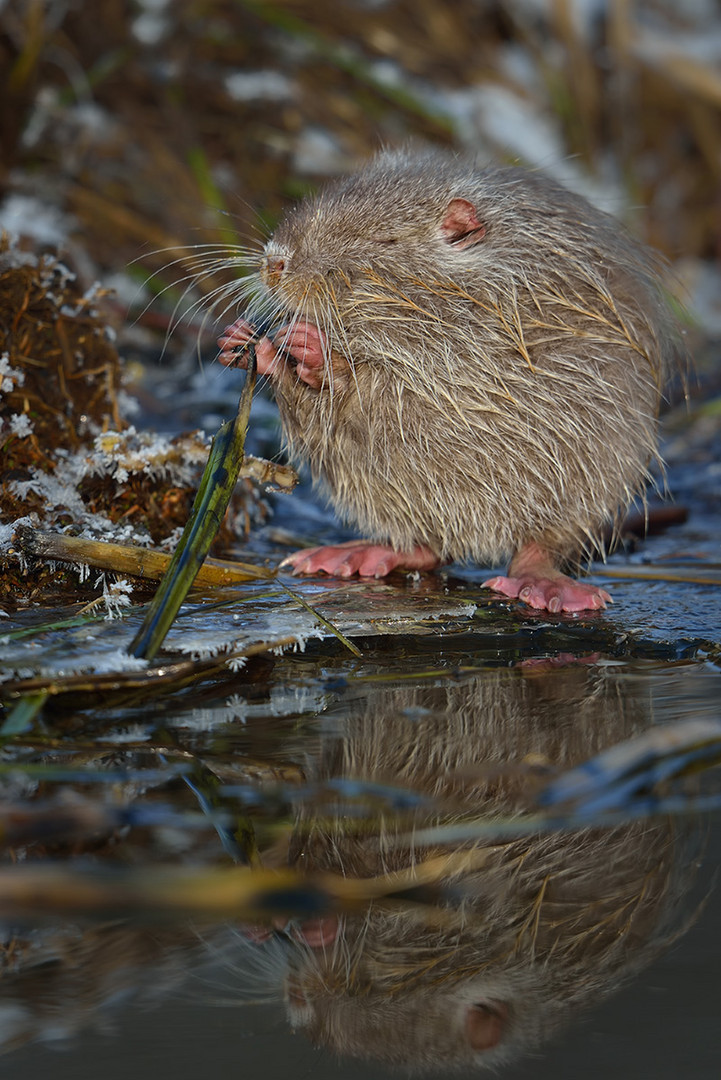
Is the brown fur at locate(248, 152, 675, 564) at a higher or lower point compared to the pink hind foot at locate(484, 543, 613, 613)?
higher

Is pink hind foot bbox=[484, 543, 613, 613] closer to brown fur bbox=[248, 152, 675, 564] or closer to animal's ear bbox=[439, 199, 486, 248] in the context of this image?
brown fur bbox=[248, 152, 675, 564]

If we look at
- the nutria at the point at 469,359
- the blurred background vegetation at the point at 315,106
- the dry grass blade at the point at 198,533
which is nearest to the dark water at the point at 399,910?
the dry grass blade at the point at 198,533

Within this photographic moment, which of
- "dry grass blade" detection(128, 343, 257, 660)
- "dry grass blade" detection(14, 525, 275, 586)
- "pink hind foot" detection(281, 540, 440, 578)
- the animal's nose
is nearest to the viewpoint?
"dry grass blade" detection(128, 343, 257, 660)

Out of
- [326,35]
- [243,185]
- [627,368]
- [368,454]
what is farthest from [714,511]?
[326,35]

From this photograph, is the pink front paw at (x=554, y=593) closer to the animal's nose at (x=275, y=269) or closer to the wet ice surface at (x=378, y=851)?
the wet ice surface at (x=378, y=851)

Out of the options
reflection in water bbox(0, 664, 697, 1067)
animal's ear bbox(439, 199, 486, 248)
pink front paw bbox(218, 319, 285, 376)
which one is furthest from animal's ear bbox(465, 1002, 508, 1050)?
animal's ear bbox(439, 199, 486, 248)
